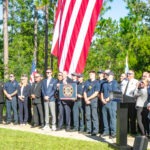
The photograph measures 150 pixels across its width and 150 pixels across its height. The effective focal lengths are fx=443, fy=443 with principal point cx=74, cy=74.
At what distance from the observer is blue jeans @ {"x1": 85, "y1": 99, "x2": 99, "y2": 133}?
40.1 ft

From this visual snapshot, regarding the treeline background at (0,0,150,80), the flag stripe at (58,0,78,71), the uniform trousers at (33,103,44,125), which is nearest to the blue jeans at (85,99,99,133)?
the flag stripe at (58,0,78,71)

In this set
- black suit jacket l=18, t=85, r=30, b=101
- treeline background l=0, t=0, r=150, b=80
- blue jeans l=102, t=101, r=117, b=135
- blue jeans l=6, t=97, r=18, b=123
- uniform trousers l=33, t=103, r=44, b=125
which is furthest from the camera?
treeline background l=0, t=0, r=150, b=80

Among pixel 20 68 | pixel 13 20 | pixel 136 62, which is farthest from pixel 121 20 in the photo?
pixel 20 68

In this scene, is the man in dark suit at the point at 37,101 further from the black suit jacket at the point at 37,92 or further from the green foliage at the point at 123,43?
the green foliage at the point at 123,43

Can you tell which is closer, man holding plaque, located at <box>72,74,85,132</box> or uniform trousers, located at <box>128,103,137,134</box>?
uniform trousers, located at <box>128,103,137,134</box>

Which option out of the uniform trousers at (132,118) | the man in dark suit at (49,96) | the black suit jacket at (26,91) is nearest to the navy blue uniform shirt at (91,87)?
the uniform trousers at (132,118)

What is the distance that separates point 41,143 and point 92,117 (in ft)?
7.76

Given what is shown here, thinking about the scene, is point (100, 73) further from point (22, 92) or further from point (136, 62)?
point (136, 62)

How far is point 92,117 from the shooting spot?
12.3 m

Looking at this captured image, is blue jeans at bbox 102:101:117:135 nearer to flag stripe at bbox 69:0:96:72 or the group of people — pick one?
the group of people

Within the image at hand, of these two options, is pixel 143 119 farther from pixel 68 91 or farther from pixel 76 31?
pixel 76 31

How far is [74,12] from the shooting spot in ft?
40.3

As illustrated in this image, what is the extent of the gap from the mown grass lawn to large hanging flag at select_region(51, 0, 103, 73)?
2219 millimetres

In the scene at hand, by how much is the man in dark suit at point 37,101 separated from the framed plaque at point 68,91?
1165mm
